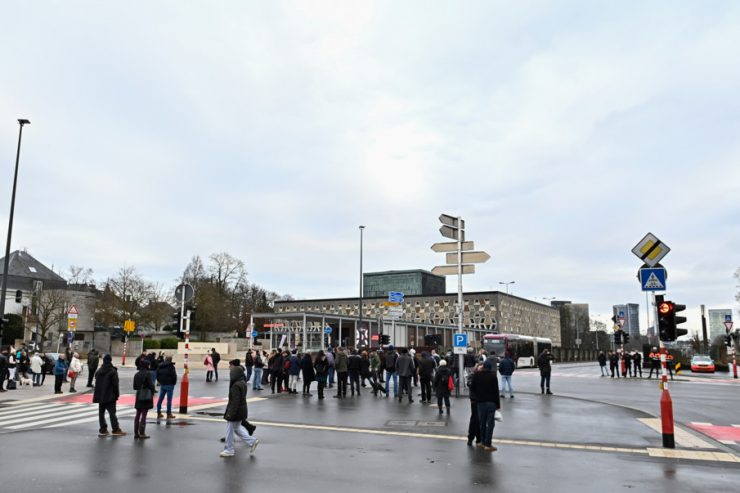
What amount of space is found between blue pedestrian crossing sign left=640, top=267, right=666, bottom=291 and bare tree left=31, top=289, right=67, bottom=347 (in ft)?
194

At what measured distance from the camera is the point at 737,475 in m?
9.26

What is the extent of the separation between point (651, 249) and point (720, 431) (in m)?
5.02

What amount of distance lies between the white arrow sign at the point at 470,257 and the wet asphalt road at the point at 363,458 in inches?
265

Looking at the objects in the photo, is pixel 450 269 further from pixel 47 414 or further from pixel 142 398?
pixel 47 414

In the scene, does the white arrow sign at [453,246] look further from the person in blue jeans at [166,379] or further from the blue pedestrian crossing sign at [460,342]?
the person in blue jeans at [166,379]

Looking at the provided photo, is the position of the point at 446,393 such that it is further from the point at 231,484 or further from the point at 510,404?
the point at 231,484

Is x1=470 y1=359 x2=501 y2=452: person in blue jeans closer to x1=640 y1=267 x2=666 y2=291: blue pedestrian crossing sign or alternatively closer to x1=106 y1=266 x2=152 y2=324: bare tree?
x1=640 y1=267 x2=666 y2=291: blue pedestrian crossing sign

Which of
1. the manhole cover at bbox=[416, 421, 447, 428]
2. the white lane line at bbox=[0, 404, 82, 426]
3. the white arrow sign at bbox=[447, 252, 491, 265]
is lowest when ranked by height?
the white lane line at bbox=[0, 404, 82, 426]

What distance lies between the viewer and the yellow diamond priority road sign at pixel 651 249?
1330cm

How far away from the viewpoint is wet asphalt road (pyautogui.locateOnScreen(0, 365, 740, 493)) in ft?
27.1

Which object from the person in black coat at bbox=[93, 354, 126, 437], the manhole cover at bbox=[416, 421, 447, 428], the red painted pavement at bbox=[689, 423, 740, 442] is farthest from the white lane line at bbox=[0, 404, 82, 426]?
the red painted pavement at bbox=[689, 423, 740, 442]

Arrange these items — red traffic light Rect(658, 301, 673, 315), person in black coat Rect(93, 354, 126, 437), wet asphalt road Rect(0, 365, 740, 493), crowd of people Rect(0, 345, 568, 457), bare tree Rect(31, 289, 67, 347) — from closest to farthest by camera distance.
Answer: wet asphalt road Rect(0, 365, 740, 493) → crowd of people Rect(0, 345, 568, 457) → person in black coat Rect(93, 354, 126, 437) → red traffic light Rect(658, 301, 673, 315) → bare tree Rect(31, 289, 67, 347)

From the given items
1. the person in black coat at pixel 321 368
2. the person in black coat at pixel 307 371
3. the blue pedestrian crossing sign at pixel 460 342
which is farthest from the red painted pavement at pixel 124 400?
the blue pedestrian crossing sign at pixel 460 342

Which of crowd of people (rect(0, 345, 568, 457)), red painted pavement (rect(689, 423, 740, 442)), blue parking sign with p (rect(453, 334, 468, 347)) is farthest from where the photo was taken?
blue parking sign with p (rect(453, 334, 468, 347))
